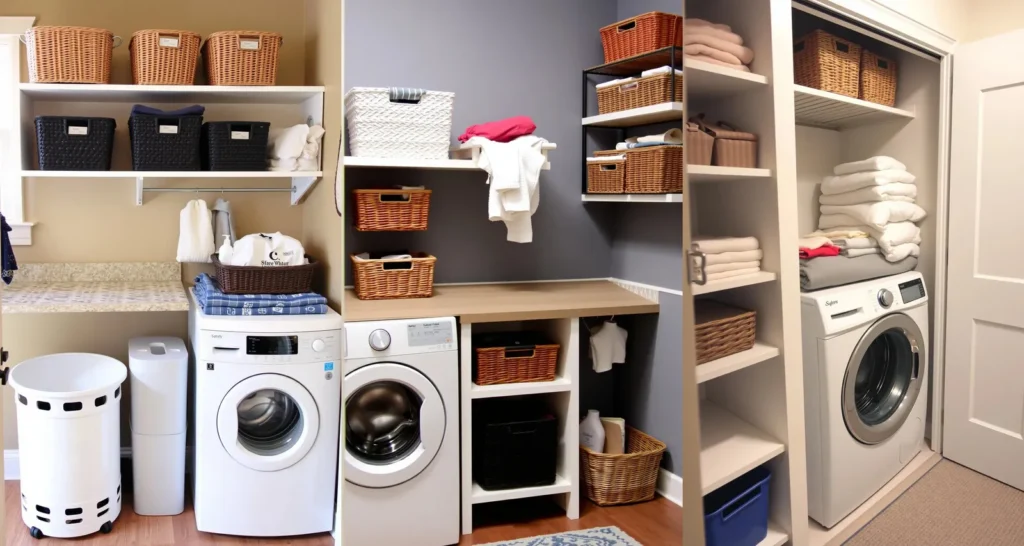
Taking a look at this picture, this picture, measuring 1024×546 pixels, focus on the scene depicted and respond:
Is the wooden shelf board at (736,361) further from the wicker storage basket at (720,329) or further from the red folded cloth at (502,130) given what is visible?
the red folded cloth at (502,130)

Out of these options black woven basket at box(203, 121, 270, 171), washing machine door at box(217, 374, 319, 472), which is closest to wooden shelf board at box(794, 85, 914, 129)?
washing machine door at box(217, 374, 319, 472)

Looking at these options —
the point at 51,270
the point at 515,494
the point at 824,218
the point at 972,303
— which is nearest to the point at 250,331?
the point at 51,270

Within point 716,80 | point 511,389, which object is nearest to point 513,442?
point 511,389

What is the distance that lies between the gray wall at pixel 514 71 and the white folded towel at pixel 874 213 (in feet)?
0.74

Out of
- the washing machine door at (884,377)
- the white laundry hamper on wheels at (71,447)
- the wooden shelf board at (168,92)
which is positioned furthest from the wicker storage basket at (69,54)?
the washing machine door at (884,377)

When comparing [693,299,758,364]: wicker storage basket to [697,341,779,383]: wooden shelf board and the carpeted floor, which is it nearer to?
[697,341,779,383]: wooden shelf board

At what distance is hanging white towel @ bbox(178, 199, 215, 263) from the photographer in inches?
57.9

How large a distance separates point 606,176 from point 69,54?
1056mm

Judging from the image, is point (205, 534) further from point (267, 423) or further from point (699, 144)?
point (699, 144)

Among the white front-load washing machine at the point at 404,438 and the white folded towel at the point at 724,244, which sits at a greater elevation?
the white folded towel at the point at 724,244

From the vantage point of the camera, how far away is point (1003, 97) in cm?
64

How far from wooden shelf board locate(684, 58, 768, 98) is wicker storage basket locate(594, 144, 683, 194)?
0.08 m

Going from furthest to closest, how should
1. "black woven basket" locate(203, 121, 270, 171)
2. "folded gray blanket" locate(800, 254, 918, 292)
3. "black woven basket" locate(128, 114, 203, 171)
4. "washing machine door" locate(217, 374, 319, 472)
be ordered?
"black woven basket" locate(203, 121, 270, 171) < "black woven basket" locate(128, 114, 203, 171) < "washing machine door" locate(217, 374, 319, 472) < "folded gray blanket" locate(800, 254, 918, 292)

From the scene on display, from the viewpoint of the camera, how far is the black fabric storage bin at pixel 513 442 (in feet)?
5.64
